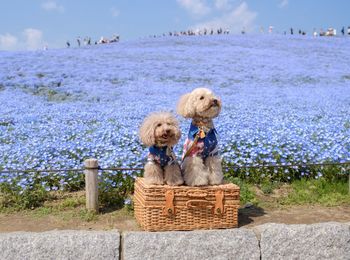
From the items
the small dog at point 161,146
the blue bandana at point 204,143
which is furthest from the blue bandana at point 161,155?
the blue bandana at point 204,143

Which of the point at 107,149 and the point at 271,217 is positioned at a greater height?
the point at 107,149

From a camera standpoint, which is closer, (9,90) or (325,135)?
(325,135)

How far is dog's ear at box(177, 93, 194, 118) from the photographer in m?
4.15

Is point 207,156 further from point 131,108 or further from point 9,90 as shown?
point 9,90

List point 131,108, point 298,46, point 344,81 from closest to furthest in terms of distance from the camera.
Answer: point 131,108
point 344,81
point 298,46

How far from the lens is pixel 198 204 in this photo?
4129mm

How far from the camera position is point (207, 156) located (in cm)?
429

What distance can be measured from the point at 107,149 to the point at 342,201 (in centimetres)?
295

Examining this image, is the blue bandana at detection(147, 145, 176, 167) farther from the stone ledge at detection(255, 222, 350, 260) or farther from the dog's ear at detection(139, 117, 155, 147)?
the stone ledge at detection(255, 222, 350, 260)

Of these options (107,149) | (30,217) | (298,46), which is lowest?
(30,217)

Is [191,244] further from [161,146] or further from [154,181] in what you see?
[161,146]

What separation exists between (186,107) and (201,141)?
0.33 meters

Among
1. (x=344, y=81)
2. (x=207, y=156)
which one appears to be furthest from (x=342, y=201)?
(x=344, y=81)

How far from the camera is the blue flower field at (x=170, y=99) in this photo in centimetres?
638
